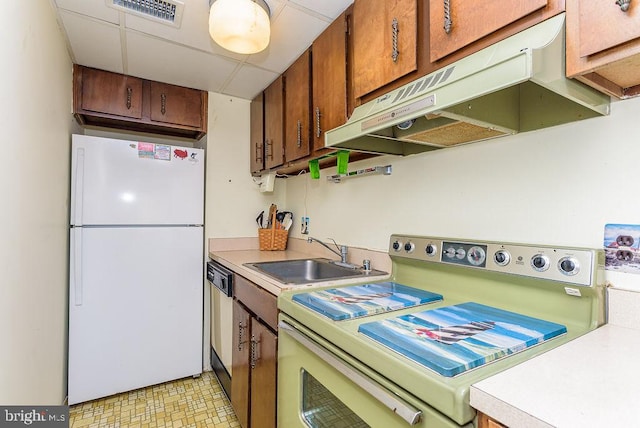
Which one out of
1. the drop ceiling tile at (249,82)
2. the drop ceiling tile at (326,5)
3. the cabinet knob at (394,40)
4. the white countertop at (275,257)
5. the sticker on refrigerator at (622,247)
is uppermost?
the drop ceiling tile at (326,5)

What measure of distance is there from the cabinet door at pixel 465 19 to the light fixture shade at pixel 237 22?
72 centimetres

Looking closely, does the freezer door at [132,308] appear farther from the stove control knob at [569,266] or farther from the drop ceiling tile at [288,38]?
the stove control knob at [569,266]

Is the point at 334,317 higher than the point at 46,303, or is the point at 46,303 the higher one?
the point at 334,317

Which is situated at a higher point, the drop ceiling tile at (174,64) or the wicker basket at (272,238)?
the drop ceiling tile at (174,64)

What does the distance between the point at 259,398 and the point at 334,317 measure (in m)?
0.78

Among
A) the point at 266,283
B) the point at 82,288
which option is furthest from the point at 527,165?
the point at 82,288

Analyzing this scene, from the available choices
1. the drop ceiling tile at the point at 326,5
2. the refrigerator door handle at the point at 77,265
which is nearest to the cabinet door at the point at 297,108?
the drop ceiling tile at the point at 326,5

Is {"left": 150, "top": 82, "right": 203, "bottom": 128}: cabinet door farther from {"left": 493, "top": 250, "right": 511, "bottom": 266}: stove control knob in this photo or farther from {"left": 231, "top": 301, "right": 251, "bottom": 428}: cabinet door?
{"left": 493, "top": 250, "right": 511, "bottom": 266}: stove control knob

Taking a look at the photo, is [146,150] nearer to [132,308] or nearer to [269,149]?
[269,149]

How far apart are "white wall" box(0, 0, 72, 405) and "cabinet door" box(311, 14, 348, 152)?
120 centimetres

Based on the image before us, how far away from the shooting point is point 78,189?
203cm

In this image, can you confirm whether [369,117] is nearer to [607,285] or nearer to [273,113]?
[607,285]

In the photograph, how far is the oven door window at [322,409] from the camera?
93 centimetres

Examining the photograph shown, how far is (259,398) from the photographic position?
1.48 metres
